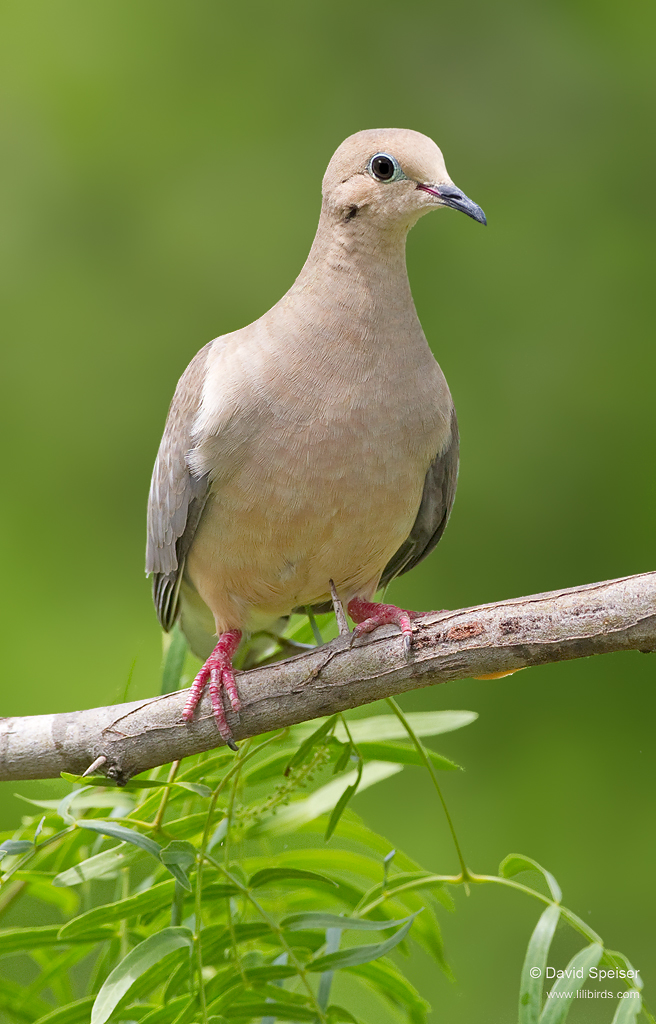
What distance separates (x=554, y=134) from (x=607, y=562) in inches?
87.5

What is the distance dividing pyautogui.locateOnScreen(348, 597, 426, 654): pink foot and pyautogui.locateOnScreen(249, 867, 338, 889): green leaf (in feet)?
1.18

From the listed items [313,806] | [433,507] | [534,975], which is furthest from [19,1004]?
[433,507]

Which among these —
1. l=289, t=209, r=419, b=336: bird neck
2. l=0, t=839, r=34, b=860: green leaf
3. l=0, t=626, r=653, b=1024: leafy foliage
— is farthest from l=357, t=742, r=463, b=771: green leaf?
l=289, t=209, r=419, b=336: bird neck

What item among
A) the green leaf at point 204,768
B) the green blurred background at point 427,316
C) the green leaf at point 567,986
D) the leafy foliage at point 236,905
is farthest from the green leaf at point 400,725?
the green blurred background at point 427,316

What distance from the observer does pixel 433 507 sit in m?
2.31

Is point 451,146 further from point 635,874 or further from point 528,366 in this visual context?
point 635,874

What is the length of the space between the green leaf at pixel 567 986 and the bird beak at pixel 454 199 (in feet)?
4.18

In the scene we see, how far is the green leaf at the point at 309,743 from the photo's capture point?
1662 millimetres

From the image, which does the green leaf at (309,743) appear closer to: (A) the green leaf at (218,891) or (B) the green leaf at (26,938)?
(A) the green leaf at (218,891)

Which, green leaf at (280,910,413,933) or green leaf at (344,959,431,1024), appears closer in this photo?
green leaf at (280,910,413,933)

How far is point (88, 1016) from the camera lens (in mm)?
1500

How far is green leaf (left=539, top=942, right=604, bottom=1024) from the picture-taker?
1365mm

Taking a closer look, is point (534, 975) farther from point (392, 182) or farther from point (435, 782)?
point (392, 182)

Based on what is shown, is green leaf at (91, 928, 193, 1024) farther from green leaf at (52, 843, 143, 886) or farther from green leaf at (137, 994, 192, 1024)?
green leaf at (52, 843, 143, 886)
